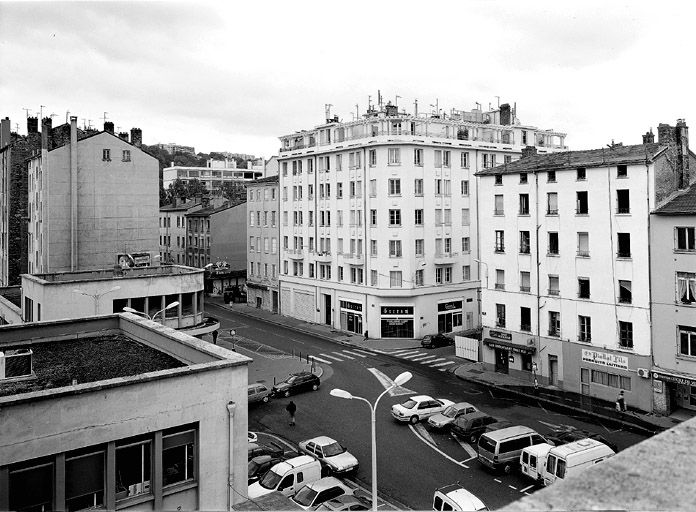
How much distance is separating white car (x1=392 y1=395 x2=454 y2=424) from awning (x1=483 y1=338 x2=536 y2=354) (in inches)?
394

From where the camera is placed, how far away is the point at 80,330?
22.0m

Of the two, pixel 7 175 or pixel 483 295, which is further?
pixel 7 175

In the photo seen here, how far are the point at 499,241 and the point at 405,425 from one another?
17640 millimetres

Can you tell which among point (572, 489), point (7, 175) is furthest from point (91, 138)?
point (572, 489)

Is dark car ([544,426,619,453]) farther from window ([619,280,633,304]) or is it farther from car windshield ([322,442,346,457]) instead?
car windshield ([322,442,346,457])

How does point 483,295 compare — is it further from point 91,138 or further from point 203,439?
point 91,138

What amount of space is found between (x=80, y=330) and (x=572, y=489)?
21940 mm

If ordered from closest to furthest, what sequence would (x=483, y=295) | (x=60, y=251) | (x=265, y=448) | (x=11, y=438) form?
(x=11, y=438) < (x=265, y=448) < (x=483, y=295) < (x=60, y=251)

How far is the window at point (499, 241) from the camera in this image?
4347cm

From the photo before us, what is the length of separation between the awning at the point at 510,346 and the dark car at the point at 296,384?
1358 cm

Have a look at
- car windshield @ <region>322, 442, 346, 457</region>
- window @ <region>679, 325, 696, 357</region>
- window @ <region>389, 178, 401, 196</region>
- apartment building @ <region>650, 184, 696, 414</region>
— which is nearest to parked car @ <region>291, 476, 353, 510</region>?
car windshield @ <region>322, 442, 346, 457</region>

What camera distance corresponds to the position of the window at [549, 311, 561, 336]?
39344 millimetres

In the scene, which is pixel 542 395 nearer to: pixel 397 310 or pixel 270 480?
pixel 397 310

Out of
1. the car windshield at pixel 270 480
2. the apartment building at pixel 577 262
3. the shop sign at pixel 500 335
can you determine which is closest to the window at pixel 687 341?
the apartment building at pixel 577 262
